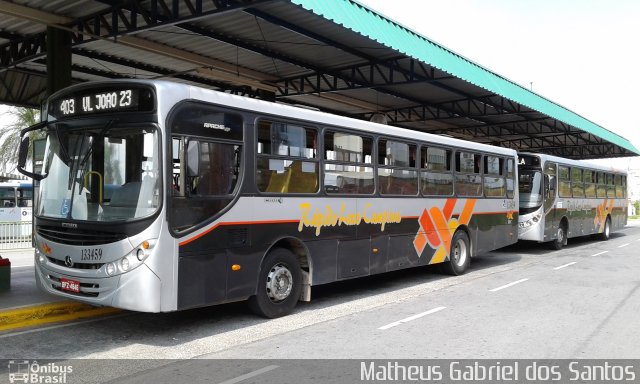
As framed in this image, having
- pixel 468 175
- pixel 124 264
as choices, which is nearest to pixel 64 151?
pixel 124 264

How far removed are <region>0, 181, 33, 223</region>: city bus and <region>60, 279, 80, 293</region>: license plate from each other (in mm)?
25407

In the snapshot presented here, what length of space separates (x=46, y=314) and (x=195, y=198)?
2.96 metres

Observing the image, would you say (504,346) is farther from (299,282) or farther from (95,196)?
(95,196)

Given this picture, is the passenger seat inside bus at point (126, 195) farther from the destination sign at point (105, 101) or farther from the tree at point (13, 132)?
the tree at point (13, 132)

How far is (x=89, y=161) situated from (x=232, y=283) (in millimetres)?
2323

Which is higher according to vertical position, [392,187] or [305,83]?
[305,83]

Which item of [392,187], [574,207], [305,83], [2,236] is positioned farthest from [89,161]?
[574,207]

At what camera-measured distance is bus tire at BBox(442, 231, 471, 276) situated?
38.5 ft

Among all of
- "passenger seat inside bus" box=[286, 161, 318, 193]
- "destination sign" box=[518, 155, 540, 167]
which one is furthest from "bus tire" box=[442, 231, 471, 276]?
"destination sign" box=[518, 155, 540, 167]

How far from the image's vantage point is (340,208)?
8578 mm

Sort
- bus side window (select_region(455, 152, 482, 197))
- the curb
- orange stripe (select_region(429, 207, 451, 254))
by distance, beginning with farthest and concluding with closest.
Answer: bus side window (select_region(455, 152, 482, 197)) → orange stripe (select_region(429, 207, 451, 254)) → the curb

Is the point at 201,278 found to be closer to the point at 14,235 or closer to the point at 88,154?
the point at 88,154

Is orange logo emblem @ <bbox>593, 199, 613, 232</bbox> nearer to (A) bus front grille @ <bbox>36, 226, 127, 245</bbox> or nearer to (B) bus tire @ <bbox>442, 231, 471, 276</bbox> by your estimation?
(B) bus tire @ <bbox>442, 231, 471, 276</bbox>

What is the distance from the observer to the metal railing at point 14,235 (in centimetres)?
1843
